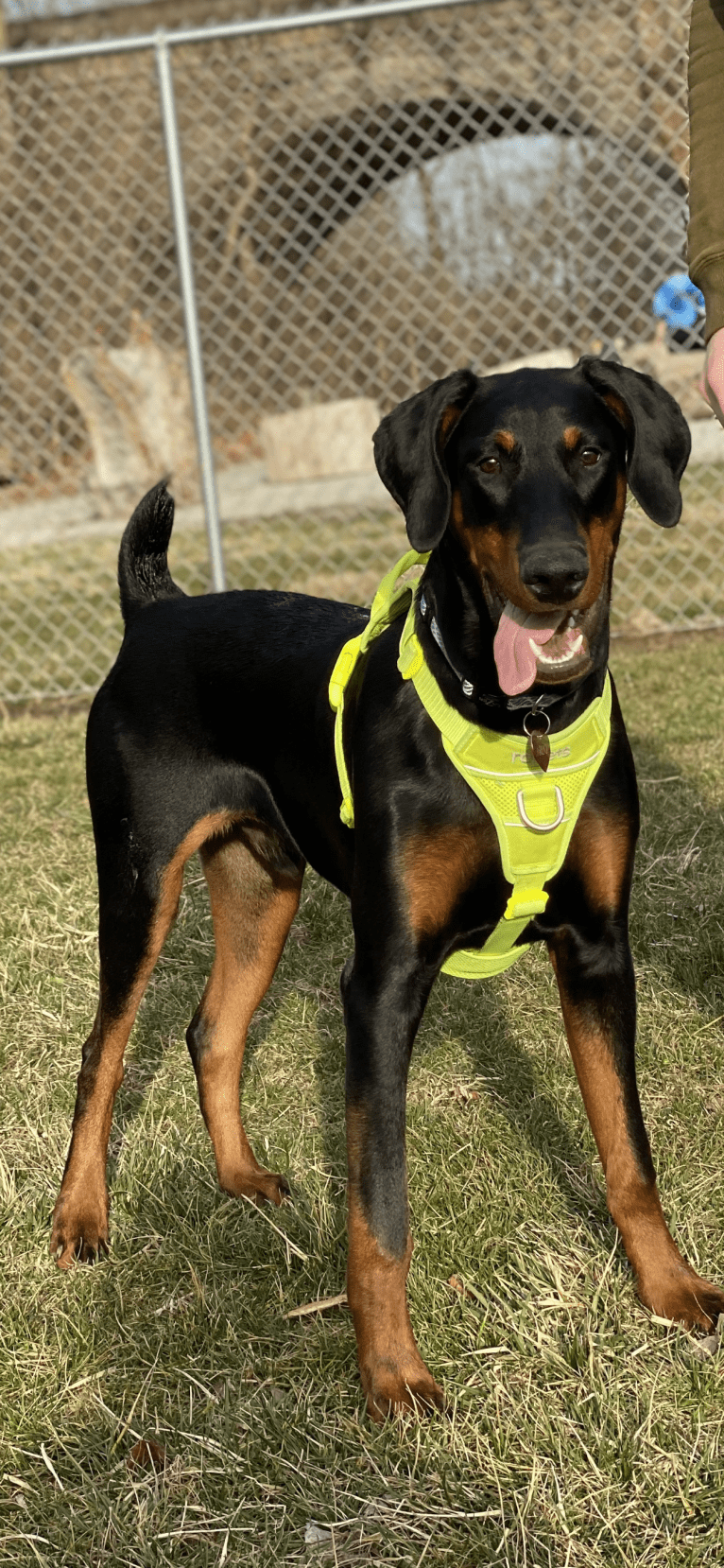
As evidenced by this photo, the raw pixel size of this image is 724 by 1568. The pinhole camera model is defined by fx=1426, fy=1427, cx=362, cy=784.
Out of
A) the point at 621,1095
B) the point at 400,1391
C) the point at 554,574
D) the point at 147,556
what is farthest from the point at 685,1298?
the point at 147,556

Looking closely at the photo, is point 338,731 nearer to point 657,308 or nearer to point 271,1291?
point 271,1291

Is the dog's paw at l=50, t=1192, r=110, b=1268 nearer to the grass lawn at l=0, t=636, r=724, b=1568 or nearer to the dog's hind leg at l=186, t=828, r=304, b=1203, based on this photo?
the grass lawn at l=0, t=636, r=724, b=1568

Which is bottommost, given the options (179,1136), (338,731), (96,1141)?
(179,1136)

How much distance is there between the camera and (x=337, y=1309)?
102 inches

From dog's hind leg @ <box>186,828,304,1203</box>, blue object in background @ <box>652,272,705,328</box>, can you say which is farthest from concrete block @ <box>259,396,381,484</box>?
dog's hind leg @ <box>186,828,304,1203</box>

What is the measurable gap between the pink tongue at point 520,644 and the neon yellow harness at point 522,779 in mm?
126

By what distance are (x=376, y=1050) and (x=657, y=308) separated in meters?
8.43

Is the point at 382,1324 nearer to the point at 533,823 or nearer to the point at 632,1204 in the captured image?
the point at 632,1204

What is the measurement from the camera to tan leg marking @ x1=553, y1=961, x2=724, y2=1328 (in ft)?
8.13

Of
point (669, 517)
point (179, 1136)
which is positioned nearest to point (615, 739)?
point (669, 517)

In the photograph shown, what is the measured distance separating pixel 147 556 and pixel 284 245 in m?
11.3

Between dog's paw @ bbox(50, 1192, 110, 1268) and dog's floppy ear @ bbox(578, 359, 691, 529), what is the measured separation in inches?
68.0

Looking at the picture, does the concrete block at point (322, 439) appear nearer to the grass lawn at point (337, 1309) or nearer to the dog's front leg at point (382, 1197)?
the grass lawn at point (337, 1309)

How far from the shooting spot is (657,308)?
9641mm
